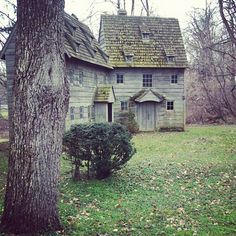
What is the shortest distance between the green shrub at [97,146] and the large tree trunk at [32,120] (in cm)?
370

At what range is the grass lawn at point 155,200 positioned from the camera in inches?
225

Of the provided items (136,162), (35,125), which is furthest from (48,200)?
(136,162)

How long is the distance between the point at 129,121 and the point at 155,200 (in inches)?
694

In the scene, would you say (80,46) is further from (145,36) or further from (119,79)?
(145,36)

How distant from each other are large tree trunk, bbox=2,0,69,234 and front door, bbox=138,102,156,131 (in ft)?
67.8

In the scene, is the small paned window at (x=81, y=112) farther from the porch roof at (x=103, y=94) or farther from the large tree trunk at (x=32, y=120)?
the large tree trunk at (x=32, y=120)

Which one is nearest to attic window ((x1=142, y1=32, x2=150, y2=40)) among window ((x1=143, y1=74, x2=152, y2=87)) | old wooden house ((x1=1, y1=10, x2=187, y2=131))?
old wooden house ((x1=1, y1=10, x2=187, y2=131))

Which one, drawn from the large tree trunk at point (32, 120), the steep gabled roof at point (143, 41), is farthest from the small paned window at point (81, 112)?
the large tree trunk at point (32, 120)

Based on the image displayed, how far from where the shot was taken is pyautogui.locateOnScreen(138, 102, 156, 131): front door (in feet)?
83.6

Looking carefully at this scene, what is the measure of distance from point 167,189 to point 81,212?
2879 mm

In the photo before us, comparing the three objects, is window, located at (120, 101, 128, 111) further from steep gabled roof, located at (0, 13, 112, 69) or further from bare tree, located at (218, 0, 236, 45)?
bare tree, located at (218, 0, 236, 45)

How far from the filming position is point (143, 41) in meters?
26.2

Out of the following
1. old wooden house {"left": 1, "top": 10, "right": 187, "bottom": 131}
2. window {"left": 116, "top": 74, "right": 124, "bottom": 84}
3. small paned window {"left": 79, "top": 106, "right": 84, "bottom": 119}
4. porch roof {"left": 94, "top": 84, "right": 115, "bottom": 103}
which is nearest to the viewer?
small paned window {"left": 79, "top": 106, "right": 84, "bottom": 119}

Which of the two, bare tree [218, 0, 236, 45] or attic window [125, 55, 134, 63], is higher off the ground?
attic window [125, 55, 134, 63]
